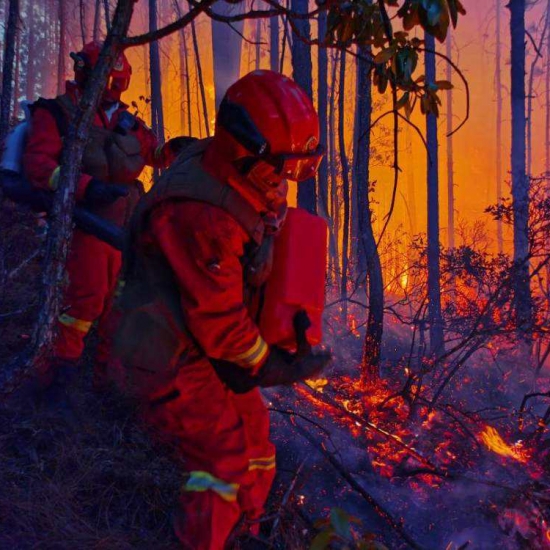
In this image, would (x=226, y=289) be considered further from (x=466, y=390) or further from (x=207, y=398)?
(x=466, y=390)

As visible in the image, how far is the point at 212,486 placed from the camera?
2.01 meters

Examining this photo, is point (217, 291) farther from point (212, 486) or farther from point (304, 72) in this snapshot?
point (304, 72)

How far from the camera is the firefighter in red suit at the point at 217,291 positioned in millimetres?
1814

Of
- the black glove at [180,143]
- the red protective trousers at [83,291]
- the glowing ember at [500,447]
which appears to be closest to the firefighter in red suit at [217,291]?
the black glove at [180,143]

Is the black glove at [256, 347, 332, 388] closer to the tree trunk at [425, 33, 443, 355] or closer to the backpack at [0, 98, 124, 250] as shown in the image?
the backpack at [0, 98, 124, 250]

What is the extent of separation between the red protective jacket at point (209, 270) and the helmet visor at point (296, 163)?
0.28m

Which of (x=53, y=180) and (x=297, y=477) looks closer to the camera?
(x=297, y=477)

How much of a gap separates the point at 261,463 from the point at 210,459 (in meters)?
0.24

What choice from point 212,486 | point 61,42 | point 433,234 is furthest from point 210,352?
point 61,42

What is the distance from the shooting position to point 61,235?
2137 mm

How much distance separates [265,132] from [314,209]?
3.21 m

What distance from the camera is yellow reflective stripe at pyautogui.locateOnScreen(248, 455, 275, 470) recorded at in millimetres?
2123

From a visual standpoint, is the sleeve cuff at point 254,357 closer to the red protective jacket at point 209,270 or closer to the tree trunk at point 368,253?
the red protective jacket at point 209,270

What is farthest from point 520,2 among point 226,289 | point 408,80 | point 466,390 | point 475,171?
point 475,171
